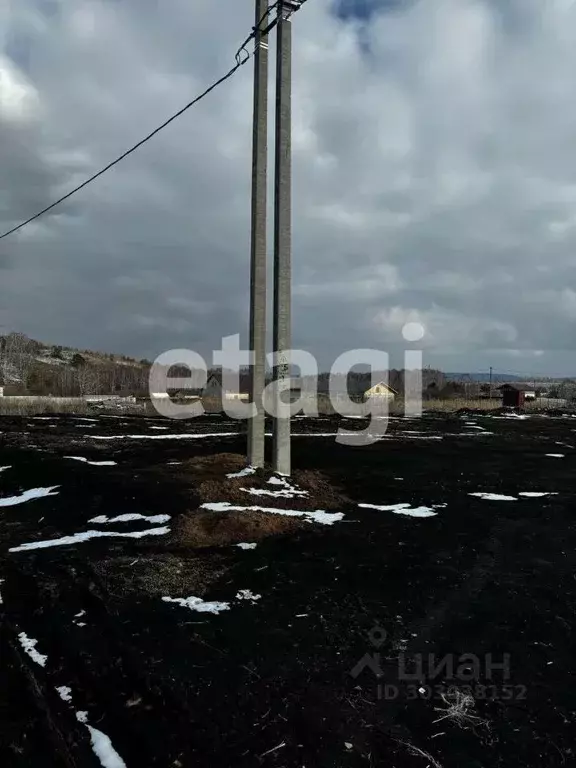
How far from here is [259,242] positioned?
8977 millimetres

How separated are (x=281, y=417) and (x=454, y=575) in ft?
13.8

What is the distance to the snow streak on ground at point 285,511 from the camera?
23.0ft

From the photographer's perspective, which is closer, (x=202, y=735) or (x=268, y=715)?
(x=202, y=735)

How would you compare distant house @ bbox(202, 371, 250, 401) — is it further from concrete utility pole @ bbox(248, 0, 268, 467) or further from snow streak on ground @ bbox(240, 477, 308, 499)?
snow streak on ground @ bbox(240, 477, 308, 499)

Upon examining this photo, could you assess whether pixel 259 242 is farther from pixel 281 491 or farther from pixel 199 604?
pixel 199 604

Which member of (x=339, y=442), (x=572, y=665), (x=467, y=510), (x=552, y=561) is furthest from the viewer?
(x=339, y=442)

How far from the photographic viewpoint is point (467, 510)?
786cm

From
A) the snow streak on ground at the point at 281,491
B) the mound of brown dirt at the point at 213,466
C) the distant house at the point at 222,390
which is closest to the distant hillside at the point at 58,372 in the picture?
the distant house at the point at 222,390

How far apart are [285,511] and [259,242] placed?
174 inches

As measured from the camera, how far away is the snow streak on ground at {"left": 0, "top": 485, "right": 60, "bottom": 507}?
793 cm

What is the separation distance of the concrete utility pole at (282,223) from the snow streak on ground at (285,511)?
5.26 ft

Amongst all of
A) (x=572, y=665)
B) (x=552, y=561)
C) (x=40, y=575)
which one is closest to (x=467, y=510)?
(x=552, y=561)

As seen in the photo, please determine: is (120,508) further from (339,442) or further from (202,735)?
(339,442)

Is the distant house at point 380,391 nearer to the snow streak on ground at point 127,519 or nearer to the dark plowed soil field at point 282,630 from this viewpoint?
the dark plowed soil field at point 282,630
